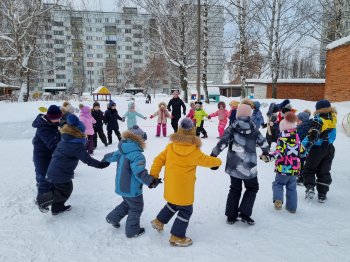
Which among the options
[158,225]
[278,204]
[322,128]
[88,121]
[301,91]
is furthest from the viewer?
[301,91]

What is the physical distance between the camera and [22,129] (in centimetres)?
1266

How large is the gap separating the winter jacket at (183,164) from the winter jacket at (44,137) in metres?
2.07

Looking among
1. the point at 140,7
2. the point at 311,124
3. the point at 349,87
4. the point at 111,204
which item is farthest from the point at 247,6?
the point at 111,204

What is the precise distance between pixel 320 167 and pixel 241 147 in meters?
1.91

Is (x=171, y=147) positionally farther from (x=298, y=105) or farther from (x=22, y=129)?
(x=298, y=105)

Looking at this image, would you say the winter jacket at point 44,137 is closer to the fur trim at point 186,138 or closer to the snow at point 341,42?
the fur trim at point 186,138

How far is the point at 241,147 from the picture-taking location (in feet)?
12.6

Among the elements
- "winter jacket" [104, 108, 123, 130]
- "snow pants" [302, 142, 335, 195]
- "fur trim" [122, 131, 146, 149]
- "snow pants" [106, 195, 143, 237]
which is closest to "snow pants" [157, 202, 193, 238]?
"snow pants" [106, 195, 143, 237]

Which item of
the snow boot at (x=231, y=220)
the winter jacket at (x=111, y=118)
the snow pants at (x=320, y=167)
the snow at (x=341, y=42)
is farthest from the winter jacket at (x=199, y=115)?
the snow at (x=341, y=42)

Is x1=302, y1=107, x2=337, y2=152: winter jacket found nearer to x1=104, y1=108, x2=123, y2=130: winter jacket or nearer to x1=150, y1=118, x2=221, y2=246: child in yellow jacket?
x1=150, y1=118, x2=221, y2=246: child in yellow jacket

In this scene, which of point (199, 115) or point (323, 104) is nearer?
point (323, 104)

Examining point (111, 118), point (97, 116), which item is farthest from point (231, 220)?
point (111, 118)

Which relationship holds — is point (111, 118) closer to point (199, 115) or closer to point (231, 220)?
point (199, 115)

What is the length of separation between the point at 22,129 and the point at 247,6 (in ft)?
55.6
